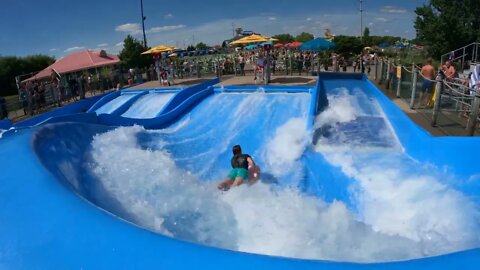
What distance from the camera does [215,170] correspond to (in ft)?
24.9

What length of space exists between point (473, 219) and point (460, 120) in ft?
10.7

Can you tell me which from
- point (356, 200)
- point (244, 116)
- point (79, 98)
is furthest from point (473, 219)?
point (79, 98)

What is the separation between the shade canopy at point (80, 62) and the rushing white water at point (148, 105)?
6.65 metres

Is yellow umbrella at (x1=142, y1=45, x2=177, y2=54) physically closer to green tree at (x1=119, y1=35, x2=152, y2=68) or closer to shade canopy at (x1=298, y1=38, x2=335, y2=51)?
shade canopy at (x1=298, y1=38, x2=335, y2=51)

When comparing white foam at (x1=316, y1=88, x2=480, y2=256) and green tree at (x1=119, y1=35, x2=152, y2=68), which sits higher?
green tree at (x1=119, y1=35, x2=152, y2=68)

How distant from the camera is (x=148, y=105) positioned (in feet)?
44.9

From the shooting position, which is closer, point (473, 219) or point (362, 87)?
point (473, 219)

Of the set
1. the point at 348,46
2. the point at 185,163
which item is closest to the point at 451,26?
the point at 348,46

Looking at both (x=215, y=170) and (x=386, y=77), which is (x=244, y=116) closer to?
(x=215, y=170)

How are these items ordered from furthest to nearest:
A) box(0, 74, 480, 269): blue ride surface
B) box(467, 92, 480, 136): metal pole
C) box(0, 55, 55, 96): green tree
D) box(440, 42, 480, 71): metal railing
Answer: box(0, 55, 55, 96): green tree
box(440, 42, 480, 71): metal railing
box(467, 92, 480, 136): metal pole
box(0, 74, 480, 269): blue ride surface

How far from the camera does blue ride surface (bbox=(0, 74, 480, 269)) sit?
2.51 m

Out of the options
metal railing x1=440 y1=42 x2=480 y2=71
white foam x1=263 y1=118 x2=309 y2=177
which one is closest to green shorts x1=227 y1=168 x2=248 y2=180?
white foam x1=263 y1=118 x2=309 y2=177

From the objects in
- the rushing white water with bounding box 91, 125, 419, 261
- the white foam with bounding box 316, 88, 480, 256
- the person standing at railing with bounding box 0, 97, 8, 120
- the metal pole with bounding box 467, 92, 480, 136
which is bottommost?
the white foam with bounding box 316, 88, 480, 256

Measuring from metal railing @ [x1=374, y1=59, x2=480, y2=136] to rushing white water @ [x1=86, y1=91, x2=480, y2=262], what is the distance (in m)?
1.09
